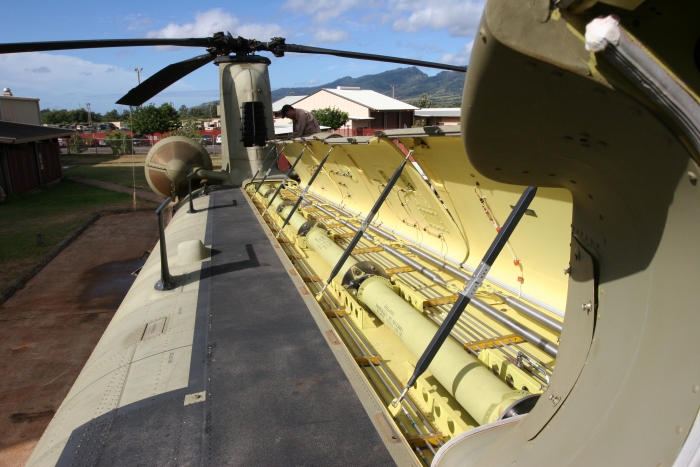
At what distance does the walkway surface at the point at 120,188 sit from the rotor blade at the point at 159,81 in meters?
14.4

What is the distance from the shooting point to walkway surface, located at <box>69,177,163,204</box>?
25.4 m

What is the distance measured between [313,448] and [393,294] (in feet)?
6.55

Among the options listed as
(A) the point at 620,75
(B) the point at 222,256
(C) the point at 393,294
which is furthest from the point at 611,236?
(B) the point at 222,256

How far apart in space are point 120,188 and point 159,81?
1986 cm

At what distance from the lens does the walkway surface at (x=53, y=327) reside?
22.6 ft

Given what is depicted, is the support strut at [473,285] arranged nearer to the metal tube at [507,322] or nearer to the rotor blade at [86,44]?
the metal tube at [507,322]

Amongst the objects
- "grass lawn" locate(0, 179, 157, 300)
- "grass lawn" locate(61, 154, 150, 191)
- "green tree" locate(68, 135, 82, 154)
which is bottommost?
"grass lawn" locate(0, 179, 157, 300)

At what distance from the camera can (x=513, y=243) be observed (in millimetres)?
4789

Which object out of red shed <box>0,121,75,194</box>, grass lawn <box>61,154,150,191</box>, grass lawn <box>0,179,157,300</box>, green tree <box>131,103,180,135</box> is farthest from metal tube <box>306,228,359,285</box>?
green tree <box>131,103,180,135</box>

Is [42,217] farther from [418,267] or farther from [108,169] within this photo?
[418,267]

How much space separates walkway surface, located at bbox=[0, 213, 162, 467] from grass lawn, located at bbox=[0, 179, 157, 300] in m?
0.70

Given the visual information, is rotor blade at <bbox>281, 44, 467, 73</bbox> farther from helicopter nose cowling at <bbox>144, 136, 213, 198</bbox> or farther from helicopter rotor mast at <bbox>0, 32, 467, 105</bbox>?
helicopter nose cowling at <bbox>144, 136, 213, 198</bbox>

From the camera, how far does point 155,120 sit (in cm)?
5806

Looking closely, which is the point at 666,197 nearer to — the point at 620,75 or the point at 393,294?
the point at 620,75
